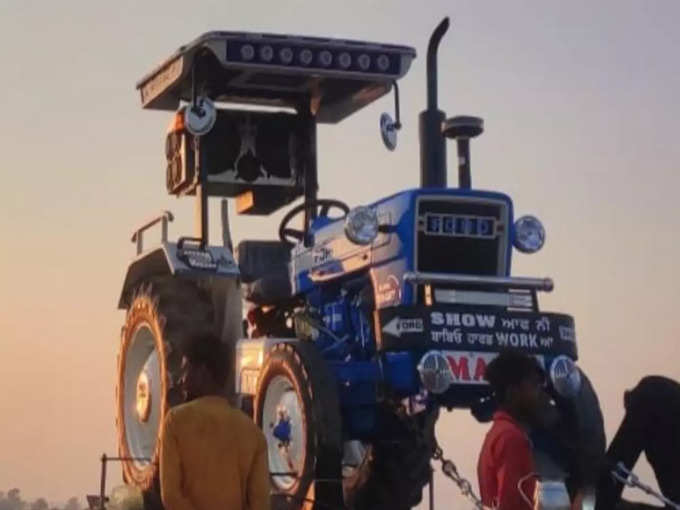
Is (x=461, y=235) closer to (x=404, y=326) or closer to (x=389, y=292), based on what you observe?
(x=389, y=292)

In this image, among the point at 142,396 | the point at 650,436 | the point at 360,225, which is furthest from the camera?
the point at 142,396

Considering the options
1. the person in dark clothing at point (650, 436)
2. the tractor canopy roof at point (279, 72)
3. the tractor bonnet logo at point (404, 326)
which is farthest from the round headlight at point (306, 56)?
the person in dark clothing at point (650, 436)

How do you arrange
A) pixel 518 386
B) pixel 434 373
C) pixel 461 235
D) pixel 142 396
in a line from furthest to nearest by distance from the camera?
1. pixel 142 396
2. pixel 461 235
3. pixel 434 373
4. pixel 518 386

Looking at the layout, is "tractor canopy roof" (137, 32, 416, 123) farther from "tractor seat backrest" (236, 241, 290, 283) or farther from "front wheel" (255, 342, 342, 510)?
"front wheel" (255, 342, 342, 510)

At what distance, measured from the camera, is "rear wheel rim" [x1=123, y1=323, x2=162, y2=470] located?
11422 mm

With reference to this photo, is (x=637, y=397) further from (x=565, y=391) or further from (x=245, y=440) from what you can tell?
(x=565, y=391)

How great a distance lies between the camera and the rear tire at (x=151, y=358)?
35.9 feet

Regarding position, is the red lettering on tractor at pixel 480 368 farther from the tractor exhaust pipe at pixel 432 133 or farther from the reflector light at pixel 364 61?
the reflector light at pixel 364 61

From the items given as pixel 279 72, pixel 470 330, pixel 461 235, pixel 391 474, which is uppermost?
pixel 279 72

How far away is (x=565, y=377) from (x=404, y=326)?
981 mm

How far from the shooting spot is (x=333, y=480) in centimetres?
921

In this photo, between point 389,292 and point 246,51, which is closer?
point 389,292

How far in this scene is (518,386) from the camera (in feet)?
20.7

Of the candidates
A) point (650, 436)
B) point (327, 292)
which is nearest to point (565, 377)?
point (327, 292)
